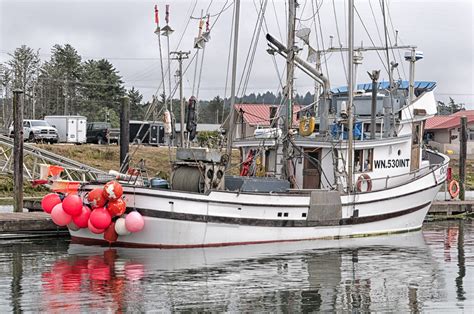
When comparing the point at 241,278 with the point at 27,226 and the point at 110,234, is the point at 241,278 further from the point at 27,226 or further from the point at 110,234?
the point at 27,226

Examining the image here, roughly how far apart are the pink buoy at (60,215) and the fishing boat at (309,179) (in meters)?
0.93

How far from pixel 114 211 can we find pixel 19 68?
62.5m

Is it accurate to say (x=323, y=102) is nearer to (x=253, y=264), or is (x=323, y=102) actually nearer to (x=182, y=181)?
(x=182, y=181)

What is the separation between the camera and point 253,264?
71.8ft

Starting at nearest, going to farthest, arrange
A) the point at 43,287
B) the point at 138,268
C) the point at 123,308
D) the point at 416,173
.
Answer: the point at 123,308, the point at 43,287, the point at 138,268, the point at 416,173

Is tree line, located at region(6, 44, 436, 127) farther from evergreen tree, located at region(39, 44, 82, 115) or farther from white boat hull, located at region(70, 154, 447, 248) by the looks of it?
white boat hull, located at region(70, 154, 447, 248)

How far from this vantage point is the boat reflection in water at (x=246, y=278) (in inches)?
683

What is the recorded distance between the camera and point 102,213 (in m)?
22.8

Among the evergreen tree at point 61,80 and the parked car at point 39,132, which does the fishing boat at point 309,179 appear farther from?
the evergreen tree at point 61,80

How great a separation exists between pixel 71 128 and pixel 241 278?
3517 cm

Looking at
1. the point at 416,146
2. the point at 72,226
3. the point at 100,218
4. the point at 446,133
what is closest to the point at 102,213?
the point at 100,218

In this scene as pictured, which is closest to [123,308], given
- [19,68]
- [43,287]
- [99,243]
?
[43,287]

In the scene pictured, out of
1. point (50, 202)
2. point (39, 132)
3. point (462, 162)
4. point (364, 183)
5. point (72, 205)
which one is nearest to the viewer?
point (72, 205)

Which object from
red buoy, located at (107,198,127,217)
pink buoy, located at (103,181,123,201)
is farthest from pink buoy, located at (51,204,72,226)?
pink buoy, located at (103,181,123,201)
